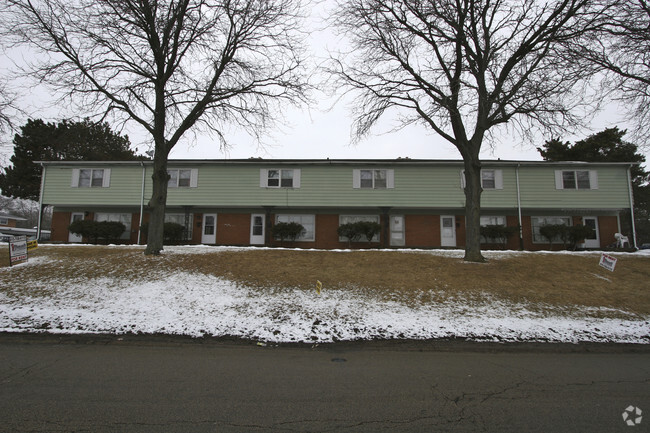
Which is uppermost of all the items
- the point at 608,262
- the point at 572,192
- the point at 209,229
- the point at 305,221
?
the point at 572,192

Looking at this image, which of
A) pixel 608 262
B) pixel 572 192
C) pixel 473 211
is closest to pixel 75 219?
pixel 473 211

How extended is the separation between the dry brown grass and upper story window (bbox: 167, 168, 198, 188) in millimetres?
7900

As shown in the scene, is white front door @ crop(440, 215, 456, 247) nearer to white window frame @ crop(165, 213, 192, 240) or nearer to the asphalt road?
the asphalt road

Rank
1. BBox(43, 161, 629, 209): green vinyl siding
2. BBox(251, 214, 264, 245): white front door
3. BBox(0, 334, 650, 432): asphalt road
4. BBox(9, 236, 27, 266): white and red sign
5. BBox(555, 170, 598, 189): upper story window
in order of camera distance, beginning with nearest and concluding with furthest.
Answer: BBox(0, 334, 650, 432): asphalt road, BBox(9, 236, 27, 266): white and red sign, BBox(43, 161, 629, 209): green vinyl siding, BBox(555, 170, 598, 189): upper story window, BBox(251, 214, 264, 245): white front door

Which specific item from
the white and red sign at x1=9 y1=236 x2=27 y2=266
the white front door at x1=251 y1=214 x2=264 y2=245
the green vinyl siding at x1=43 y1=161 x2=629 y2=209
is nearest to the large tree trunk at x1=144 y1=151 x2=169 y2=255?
the white and red sign at x1=9 y1=236 x2=27 y2=266

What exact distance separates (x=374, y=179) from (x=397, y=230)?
3403 mm

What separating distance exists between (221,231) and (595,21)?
19661mm

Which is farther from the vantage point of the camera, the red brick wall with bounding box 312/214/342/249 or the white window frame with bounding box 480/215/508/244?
the red brick wall with bounding box 312/214/342/249

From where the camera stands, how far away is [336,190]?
19.7 metres

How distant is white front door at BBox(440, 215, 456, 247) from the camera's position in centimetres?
1989

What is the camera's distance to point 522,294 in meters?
8.38

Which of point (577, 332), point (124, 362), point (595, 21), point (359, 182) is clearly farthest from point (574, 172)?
point (124, 362)

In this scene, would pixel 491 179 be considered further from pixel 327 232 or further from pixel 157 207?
pixel 157 207

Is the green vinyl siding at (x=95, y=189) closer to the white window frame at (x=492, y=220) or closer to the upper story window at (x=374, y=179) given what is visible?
the upper story window at (x=374, y=179)
